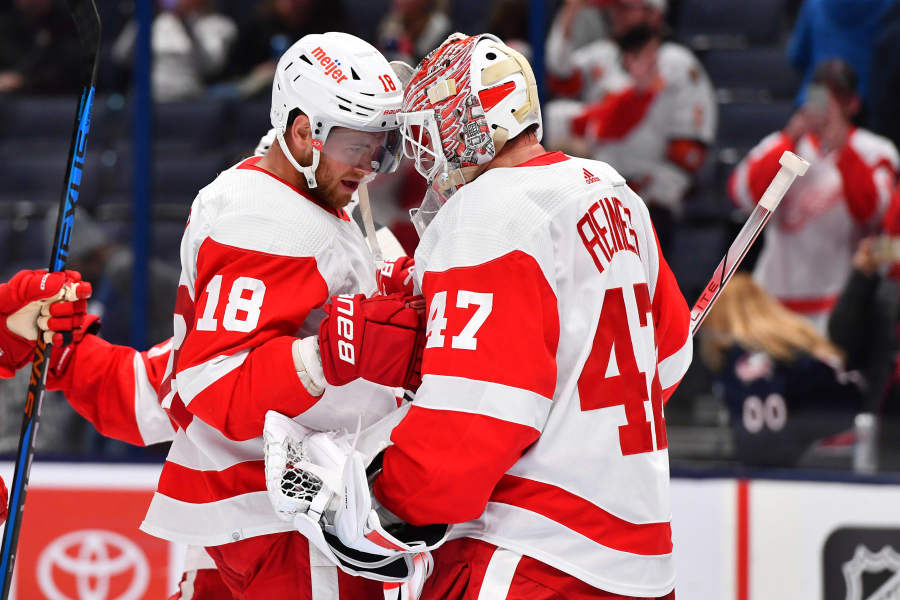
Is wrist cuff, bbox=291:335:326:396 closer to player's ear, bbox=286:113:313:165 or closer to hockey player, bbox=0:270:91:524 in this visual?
player's ear, bbox=286:113:313:165

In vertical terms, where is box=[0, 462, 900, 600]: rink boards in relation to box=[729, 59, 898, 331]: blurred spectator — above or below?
below

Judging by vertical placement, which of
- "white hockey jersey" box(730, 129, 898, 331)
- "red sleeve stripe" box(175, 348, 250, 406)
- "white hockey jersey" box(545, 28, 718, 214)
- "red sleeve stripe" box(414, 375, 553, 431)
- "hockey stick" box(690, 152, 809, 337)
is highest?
"white hockey jersey" box(545, 28, 718, 214)

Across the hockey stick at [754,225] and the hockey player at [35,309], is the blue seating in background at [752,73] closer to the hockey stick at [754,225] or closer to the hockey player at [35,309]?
the hockey stick at [754,225]

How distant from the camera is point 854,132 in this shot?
4004 millimetres

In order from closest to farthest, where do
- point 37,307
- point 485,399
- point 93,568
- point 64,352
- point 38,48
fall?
point 485,399
point 37,307
point 64,352
point 93,568
point 38,48

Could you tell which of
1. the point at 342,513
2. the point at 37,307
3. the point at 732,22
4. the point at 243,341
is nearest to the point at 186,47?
the point at 732,22

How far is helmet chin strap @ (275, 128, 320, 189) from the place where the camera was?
6.77ft

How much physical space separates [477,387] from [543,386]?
0.10 m

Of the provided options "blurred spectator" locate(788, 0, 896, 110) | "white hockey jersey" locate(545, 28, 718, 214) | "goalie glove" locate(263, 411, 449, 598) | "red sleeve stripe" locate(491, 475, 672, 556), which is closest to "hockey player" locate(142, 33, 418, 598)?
"goalie glove" locate(263, 411, 449, 598)

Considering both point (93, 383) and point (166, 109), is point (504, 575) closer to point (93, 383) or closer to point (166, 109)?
point (93, 383)

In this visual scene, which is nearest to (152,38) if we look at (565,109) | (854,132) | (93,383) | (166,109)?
(166,109)

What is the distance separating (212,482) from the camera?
2113mm

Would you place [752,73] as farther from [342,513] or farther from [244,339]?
[342,513]

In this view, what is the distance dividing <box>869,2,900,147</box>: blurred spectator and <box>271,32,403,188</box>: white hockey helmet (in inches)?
→ 94.9
